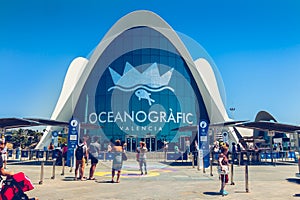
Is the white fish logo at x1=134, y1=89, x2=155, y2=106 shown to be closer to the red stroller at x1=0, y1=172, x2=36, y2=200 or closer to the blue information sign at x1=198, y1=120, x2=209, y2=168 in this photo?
the blue information sign at x1=198, y1=120, x2=209, y2=168

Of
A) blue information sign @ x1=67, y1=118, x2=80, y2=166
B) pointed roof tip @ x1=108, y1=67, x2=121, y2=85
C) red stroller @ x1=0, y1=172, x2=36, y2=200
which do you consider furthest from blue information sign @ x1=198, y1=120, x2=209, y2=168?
pointed roof tip @ x1=108, y1=67, x2=121, y2=85

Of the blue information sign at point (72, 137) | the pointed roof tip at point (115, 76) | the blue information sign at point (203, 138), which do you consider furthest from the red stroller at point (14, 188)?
the pointed roof tip at point (115, 76)

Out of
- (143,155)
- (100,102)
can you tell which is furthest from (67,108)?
(143,155)

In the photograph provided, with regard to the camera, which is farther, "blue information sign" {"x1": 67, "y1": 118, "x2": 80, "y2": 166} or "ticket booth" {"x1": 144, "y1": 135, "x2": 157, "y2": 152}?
"ticket booth" {"x1": 144, "y1": 135, "x2": 157, "y2": 152}

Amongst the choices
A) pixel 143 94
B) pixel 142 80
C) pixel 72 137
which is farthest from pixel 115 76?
pixel 72 137

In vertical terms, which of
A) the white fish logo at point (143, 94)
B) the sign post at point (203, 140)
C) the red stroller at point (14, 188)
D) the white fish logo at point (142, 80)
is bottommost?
the red stroller at point (14, 188)

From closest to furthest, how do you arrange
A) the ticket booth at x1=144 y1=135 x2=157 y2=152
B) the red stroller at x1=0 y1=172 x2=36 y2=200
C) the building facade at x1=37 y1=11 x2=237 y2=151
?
the red stroller at x1=0 y1=172 x2=36 y2=200 < the ticket booth at x1=144 y1=135 x2=157 y2=152 < the building facade at x1=37 y1=11 x2=237 y2=151

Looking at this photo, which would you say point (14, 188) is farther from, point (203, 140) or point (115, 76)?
point (115, 76)

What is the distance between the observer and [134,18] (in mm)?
40188

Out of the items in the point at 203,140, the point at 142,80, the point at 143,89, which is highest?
the point at 142,80

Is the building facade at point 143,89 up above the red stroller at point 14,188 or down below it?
above

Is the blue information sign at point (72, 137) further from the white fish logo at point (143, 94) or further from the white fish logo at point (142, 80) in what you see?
the white fish logo at point (143, 94)

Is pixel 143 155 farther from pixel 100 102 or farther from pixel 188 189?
pixel 100 102

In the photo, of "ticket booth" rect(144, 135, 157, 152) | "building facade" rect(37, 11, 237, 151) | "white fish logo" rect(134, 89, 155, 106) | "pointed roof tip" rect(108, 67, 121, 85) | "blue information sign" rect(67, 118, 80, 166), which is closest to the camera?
"blue information sign" rect(67, 118, 80, 166)
